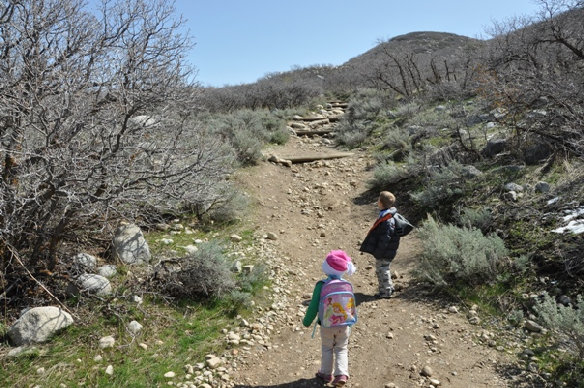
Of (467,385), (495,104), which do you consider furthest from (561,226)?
(495,104)

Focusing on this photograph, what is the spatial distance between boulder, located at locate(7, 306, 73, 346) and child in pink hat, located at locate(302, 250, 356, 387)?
2.19 m

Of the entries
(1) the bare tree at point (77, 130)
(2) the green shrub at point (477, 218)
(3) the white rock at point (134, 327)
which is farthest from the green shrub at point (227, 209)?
(2) the green shrub at point (477, 218)

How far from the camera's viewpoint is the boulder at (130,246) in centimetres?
492

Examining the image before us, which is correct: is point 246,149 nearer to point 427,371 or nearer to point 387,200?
point 387,200

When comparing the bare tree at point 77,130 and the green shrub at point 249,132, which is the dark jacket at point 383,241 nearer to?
the bare tree at point 77,130

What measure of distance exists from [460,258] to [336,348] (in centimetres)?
203

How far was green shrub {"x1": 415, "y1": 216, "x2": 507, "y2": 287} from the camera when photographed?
4.53m

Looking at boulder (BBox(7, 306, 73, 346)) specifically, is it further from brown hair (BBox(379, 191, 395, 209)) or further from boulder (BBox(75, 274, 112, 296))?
brown hair (BBox(379, 191, 395, 209))

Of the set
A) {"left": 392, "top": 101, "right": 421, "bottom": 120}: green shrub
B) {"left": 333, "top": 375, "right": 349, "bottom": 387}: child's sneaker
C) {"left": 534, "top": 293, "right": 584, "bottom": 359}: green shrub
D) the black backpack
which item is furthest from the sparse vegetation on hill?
{"left": 392, "top": 101, "right": 421, "bottom": 120}: green shrub

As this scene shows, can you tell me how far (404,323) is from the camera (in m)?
4.23

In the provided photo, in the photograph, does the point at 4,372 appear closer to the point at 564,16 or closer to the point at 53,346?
the point at 53,346

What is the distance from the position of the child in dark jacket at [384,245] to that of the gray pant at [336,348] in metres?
1.55

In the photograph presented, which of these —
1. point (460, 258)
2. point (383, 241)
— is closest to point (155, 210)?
point (383, 241)

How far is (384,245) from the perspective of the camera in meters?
4.86
